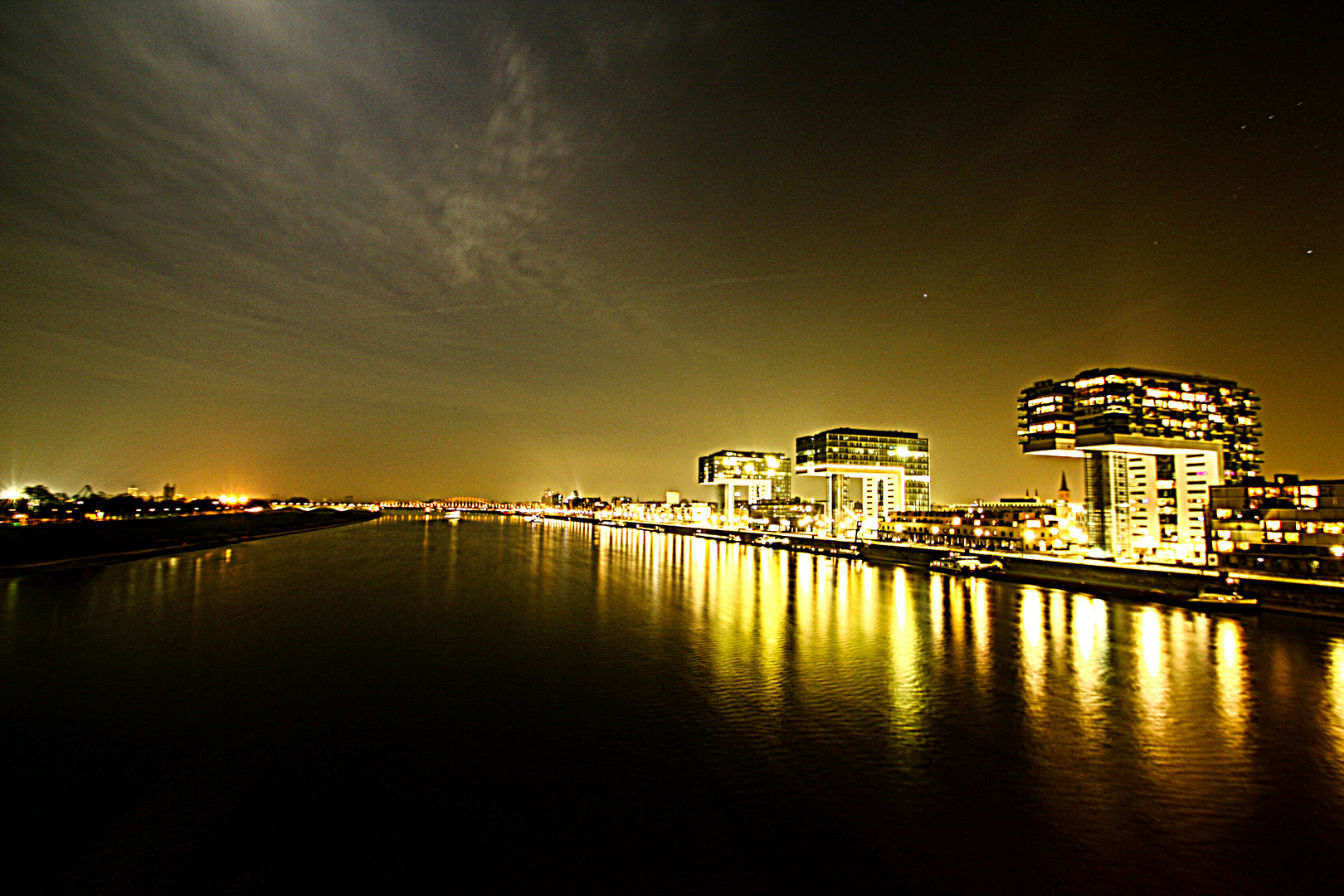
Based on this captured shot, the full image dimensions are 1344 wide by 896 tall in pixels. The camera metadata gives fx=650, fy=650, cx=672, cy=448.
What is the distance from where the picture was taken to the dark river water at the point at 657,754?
10.5 meters

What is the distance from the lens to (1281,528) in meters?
51.0

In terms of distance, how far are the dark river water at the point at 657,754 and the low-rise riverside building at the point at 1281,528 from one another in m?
23.1

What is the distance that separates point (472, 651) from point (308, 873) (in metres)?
16.2

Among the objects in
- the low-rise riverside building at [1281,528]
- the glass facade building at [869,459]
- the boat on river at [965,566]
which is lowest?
the boat on river at [965,566]

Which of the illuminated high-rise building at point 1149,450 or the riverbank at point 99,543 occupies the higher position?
the illuminated high-rise building at point 1149,450

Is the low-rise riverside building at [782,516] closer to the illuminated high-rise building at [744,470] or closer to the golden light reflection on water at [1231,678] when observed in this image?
the illuminated high-rise building at [744,470]

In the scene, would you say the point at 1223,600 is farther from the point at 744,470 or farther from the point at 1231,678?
the point at 744,470

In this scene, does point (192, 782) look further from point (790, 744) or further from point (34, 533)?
point (34, 533)

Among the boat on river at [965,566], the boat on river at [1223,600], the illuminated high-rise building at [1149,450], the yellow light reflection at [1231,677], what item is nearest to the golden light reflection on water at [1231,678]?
the yellow light reflection at [1231,677]

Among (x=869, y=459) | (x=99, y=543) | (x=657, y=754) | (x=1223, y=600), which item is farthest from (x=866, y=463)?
(x=657, y=754)

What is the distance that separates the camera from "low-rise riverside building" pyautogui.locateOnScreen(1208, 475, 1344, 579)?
47656mm

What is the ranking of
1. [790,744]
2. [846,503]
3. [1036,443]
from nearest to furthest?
[790,744]
[1036,443]
[846,503]

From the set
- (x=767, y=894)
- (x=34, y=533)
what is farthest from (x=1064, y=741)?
(x=34, y=533)

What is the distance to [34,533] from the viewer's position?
74438 millimetres
